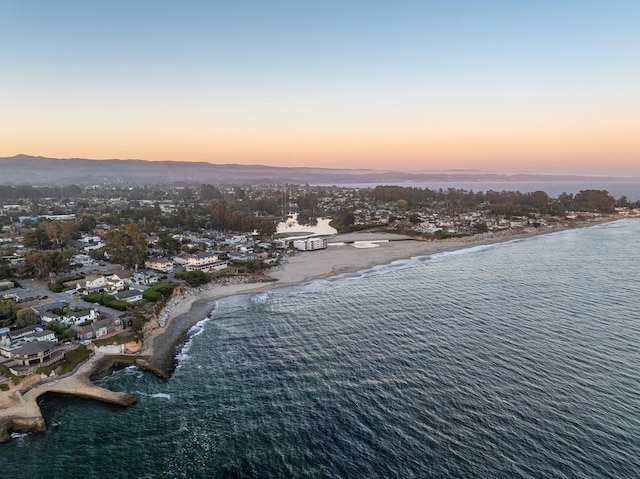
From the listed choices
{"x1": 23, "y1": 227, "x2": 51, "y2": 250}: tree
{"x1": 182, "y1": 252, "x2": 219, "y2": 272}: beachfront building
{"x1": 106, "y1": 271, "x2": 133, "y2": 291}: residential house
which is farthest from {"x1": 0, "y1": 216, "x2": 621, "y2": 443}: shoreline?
{"x1": 23, "y1": 227, "x2": 51, "y2": 250}: tree

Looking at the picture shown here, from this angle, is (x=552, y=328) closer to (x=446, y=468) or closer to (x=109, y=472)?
(x=446, y=468)

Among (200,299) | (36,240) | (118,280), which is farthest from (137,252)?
(36,240)

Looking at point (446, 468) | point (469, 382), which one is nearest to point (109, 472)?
point (446, 468)

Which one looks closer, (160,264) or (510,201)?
(160,264)

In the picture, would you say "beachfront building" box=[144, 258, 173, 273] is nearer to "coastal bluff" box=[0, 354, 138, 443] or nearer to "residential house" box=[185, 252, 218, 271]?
"residential house" box=[185, 252, 218, 271]

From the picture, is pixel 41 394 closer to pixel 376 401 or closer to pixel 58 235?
pixel 376 401

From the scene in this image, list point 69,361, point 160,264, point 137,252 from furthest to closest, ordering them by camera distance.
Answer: point 160,264 → point 137,252 → point 69,361
